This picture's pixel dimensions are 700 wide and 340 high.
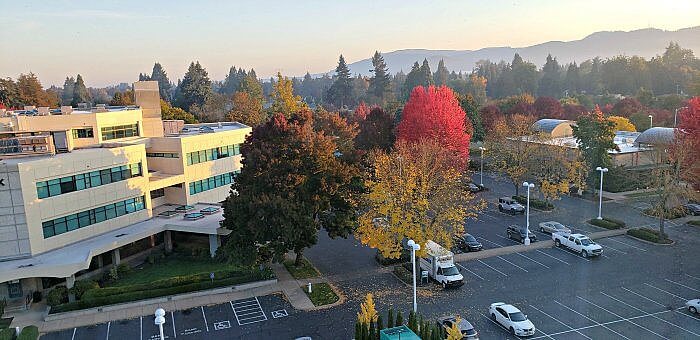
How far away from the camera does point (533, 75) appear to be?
122000 mm

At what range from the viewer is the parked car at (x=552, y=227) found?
34.2 m

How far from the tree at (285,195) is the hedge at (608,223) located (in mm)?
19192

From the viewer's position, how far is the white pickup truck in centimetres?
3035

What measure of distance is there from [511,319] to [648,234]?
17.3m

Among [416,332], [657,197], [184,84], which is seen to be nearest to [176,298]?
[416,332]

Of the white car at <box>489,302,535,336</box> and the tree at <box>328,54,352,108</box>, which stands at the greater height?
the tree at <box>328,54,352,108</box>

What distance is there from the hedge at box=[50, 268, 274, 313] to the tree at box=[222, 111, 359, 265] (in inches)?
57.9

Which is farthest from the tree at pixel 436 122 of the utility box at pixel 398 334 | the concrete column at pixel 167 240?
the utility box at pixel 398 334

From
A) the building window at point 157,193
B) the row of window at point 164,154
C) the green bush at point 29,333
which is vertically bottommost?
the green bush at point 29,333

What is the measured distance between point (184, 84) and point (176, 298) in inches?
3061

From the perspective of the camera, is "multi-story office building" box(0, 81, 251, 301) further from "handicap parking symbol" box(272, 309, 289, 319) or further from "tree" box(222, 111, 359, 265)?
"handicap parking symbol" box(272, 309, 289, 319)

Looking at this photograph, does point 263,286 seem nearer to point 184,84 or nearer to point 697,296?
point 697,296

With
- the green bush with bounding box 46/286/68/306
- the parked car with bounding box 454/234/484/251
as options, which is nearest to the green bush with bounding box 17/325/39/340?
the green bush with bounding box 46/286/68/306

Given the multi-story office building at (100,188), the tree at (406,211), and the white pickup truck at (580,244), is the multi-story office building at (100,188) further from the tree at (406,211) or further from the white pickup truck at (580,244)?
the white pickup truck at (580,244)
